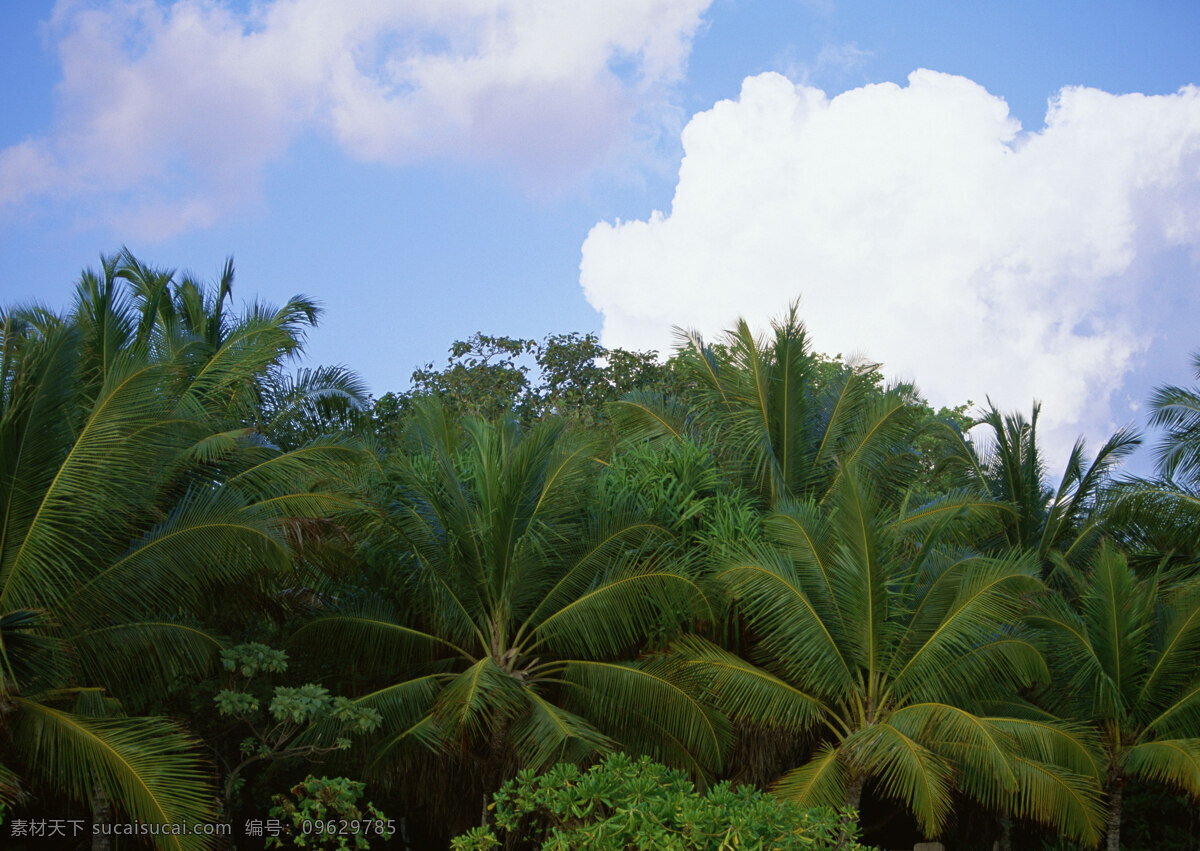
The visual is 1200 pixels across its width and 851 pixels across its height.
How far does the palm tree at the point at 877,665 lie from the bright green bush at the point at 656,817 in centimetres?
342

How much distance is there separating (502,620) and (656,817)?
5.08 meters

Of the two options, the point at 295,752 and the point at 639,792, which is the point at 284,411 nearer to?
the point at 295,752

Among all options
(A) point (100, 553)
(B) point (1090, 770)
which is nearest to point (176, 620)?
(A) point (100, 553)

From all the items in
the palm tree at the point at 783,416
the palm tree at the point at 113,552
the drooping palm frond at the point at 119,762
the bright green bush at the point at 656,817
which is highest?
the palm tree at the point at 783,416

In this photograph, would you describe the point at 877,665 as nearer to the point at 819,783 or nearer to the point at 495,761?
the point at 819,783

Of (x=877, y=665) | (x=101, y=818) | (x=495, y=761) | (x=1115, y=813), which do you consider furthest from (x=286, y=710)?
(x=1115, y=813)

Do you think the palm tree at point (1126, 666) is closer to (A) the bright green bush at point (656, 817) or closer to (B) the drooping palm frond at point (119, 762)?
(A) the bright green bush at point (656, 817)

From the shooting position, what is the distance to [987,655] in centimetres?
1162

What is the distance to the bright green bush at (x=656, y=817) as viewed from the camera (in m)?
6.77

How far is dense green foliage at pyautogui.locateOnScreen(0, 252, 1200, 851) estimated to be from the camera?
28.9 ft

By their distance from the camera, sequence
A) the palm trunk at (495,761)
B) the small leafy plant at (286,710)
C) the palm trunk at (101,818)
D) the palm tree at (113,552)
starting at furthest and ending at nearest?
the palm trunk at (495,761)
the small leafy plant at (286,710)
the palm trunk at (101,818)
the palm tree at (113,552)

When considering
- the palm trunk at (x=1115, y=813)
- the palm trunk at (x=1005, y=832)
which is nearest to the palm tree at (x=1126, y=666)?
the palm trunk at (x=1115, y=813)

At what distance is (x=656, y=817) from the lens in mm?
6871

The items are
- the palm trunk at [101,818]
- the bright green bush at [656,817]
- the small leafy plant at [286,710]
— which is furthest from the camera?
the small leafy plant at [286,710]
